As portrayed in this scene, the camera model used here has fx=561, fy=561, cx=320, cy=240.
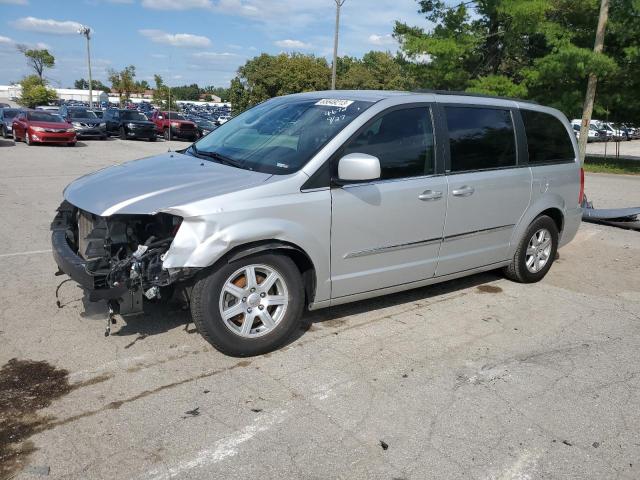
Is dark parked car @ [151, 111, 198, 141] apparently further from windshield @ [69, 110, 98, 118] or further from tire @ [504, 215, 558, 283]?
tire @ [504, 215, 558, 283]

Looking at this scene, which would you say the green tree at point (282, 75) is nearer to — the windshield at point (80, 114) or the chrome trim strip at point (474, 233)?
the windshield at point (80, 114)

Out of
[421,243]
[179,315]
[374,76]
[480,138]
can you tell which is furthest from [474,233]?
[374,76]

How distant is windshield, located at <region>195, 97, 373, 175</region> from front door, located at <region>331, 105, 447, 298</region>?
0.24 meters

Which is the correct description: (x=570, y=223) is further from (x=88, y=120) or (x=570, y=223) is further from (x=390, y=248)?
(x=88, y=120)

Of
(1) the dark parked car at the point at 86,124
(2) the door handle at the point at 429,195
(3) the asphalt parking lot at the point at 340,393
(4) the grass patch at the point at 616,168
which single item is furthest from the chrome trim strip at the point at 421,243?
(1) the dark parked car at the point at 86,124

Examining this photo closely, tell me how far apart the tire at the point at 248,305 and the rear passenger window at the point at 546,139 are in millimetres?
2969

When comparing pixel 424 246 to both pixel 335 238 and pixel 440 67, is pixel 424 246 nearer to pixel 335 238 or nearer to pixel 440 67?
pixel 335 238

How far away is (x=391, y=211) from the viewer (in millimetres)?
4332

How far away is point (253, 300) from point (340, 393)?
2.84ft

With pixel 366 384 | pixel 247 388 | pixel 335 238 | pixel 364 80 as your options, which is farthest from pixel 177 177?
pixel 364 80

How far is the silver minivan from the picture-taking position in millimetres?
3631

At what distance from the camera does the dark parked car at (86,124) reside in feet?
82.6

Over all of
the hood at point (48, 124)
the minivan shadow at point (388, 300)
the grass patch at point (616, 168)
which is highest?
the hood at point (48, 124)

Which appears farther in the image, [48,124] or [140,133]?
[140,133]
